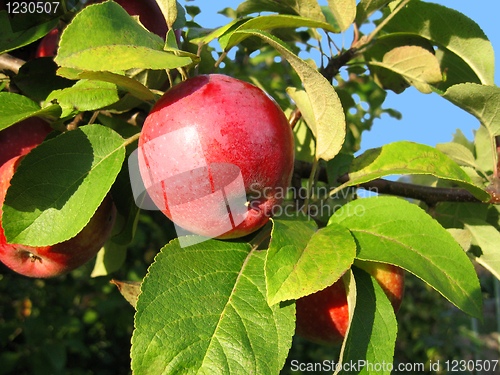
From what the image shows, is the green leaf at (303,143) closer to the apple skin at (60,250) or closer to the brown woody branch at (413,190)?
the brown woody branch at (413,190)

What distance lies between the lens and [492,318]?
4723 millimetres

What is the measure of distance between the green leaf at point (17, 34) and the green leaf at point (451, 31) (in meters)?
0.83

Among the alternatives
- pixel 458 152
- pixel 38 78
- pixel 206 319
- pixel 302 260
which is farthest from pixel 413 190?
pixel 38 78

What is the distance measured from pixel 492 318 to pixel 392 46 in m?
4.80

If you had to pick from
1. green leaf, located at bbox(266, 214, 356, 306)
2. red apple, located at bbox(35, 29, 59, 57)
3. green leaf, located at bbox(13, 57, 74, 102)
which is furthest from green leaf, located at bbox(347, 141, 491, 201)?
red apple, located at bbox(35, 29, 59, 57)

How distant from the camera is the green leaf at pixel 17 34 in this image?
31.0 inches

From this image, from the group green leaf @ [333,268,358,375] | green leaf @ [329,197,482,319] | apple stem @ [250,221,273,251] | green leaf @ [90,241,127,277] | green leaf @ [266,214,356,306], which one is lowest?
green leaf @ [90,241,127,277]

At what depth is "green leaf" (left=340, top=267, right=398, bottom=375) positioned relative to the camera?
62 centimetres

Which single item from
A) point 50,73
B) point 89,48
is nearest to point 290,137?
point 89,48

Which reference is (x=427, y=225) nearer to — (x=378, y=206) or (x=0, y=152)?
(x=378, y=206)

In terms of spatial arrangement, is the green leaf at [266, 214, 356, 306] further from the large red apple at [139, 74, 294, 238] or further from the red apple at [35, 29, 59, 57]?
the red apple at [35, 29, 59, 57]

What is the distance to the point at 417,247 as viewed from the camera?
64cm

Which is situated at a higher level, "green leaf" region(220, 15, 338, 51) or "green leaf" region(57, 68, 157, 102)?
"green leaf" region(220, 15, 338, 51)

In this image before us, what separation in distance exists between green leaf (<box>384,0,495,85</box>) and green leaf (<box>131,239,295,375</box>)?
0.76 m
